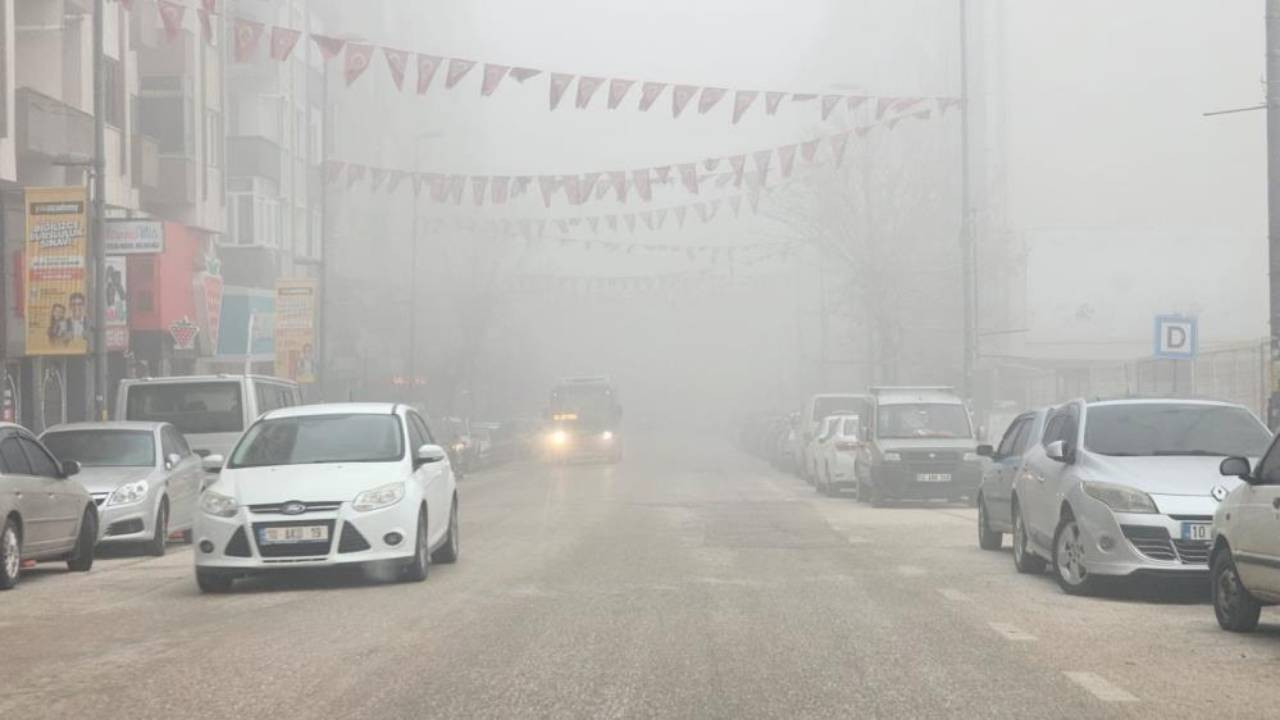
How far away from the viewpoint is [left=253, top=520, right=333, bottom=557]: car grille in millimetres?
14758

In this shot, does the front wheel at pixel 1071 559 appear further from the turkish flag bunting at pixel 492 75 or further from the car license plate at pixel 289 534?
the turkish flag bunting at pixel 492 75

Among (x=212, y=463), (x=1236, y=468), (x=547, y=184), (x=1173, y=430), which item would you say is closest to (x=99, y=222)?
(x=212, y=463)

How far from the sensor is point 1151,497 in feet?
45.1

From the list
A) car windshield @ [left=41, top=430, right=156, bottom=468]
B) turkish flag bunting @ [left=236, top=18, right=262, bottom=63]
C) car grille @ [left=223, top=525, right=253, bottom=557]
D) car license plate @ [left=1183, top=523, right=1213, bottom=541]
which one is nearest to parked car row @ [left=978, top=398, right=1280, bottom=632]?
car license plate @ [left=1183, top=523, right=1213, bottom=541]

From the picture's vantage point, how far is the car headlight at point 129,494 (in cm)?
2078

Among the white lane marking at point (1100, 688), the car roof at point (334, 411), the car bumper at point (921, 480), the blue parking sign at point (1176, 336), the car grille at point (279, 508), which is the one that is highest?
the blue parking sign at point (1176, 336)

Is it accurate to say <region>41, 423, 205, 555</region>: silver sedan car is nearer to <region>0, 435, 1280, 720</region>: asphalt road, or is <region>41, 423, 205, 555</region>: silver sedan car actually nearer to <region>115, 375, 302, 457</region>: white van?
<region>0, 435, 1280, 720</region>: asphalt road

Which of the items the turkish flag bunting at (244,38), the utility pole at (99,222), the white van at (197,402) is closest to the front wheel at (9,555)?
the white van at (197,402)

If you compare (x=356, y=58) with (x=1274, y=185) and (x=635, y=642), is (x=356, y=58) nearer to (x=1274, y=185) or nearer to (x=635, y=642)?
(x=1274, y=185)

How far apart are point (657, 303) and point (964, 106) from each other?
98.3 meters

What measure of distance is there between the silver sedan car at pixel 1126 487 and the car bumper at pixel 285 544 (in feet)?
17.7

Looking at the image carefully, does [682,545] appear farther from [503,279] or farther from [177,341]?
[503,279]

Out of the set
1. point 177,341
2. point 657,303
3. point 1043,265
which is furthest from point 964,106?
point 657,303

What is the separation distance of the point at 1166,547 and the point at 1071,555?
3.43 ft
